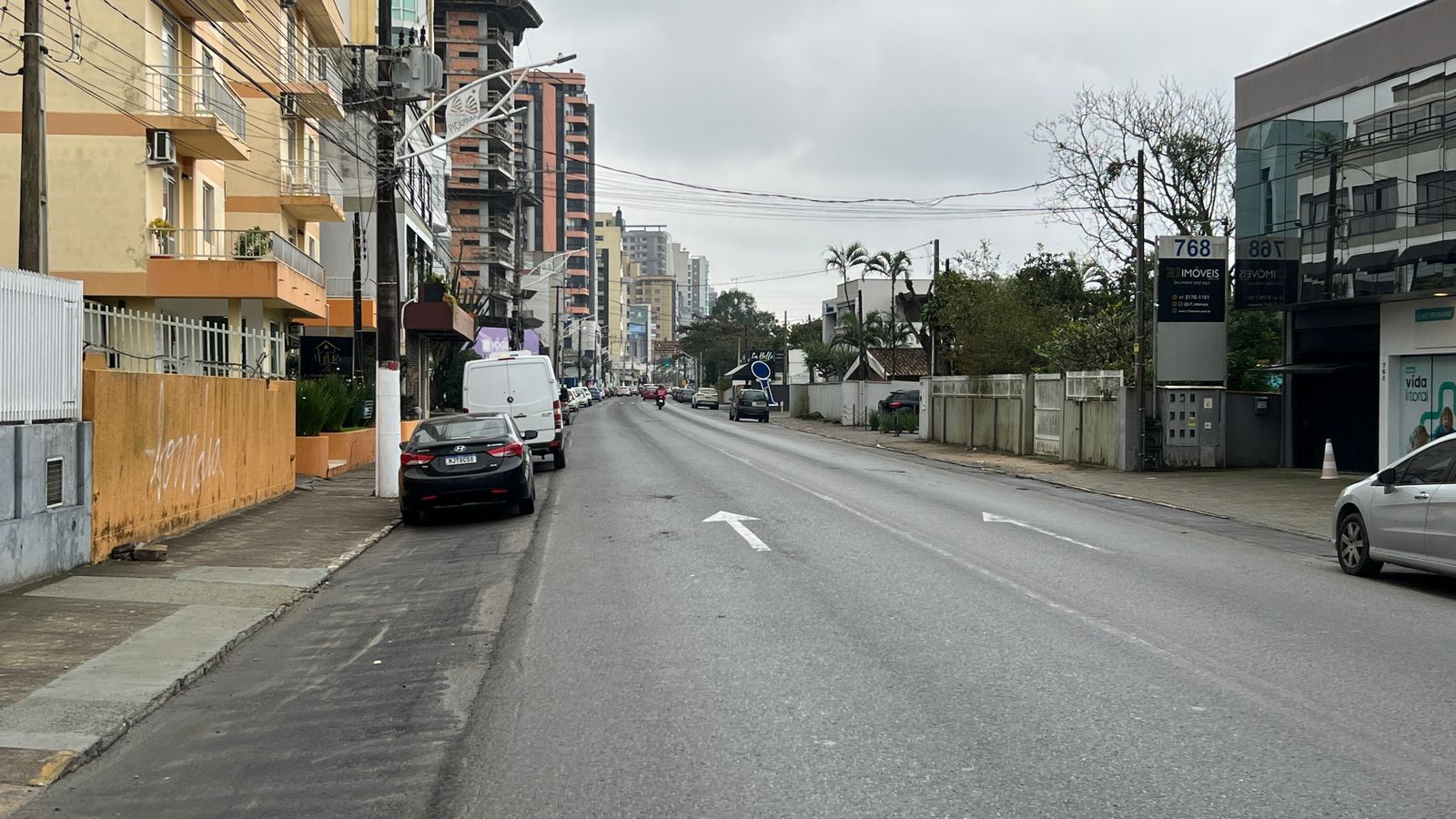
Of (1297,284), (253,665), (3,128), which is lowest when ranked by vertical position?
(253,665)

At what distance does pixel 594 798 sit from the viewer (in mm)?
5199

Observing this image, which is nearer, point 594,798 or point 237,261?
point 594,798

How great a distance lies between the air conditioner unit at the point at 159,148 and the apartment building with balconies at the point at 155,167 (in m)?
0.02

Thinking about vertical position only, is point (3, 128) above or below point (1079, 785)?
above

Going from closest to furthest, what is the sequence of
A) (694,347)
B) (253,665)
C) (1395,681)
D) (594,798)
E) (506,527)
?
1. (594,798)
2. (1395,681)
3. (253,665)
4. (506,527)
5. (694,347)

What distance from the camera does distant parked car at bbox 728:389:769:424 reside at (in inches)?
2419

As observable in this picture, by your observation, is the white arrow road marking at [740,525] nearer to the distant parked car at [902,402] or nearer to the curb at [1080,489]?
the curb at [1080,489]

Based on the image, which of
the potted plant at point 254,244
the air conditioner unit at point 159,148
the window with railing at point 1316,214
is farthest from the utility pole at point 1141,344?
the air conditioner unit at point 159,148

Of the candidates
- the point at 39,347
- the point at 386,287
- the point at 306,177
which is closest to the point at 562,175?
the point at 306,177

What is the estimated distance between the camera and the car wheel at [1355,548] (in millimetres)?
12055

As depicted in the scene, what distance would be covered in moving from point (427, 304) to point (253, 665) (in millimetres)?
33052

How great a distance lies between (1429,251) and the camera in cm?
2394

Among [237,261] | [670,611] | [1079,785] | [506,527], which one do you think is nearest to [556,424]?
[237,261]

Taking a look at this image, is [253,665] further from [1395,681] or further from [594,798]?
[1395,681]
